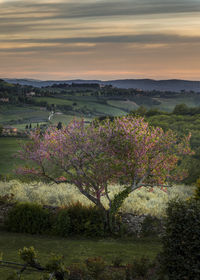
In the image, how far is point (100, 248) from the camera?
11.7 meters

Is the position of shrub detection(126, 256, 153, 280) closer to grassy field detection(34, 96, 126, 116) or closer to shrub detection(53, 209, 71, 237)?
shrub detection(53, 209, 71, 237)

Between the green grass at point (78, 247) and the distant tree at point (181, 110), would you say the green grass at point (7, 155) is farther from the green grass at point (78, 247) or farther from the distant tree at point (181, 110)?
the distant tree at point (181, 110)

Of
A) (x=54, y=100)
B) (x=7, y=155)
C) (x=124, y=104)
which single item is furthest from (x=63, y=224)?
(x=124, y=104)

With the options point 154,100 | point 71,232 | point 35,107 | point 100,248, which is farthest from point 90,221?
point 154,100

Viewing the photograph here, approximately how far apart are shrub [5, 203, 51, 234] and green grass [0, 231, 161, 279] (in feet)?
1.31

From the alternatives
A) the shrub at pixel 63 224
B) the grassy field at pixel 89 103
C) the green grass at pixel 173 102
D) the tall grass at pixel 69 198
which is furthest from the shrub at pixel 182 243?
the green grass at pixel 173 102

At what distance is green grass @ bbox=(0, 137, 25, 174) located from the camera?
113 ft

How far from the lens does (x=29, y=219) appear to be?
45.4 ft

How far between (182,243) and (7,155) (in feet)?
109

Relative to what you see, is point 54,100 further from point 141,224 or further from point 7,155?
point 141,224

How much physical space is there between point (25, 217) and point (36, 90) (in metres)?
80.2

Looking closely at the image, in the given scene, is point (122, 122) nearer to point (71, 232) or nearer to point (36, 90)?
point (71, 232)

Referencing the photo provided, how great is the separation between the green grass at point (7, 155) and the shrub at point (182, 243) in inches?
985

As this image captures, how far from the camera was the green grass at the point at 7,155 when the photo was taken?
34.4m
